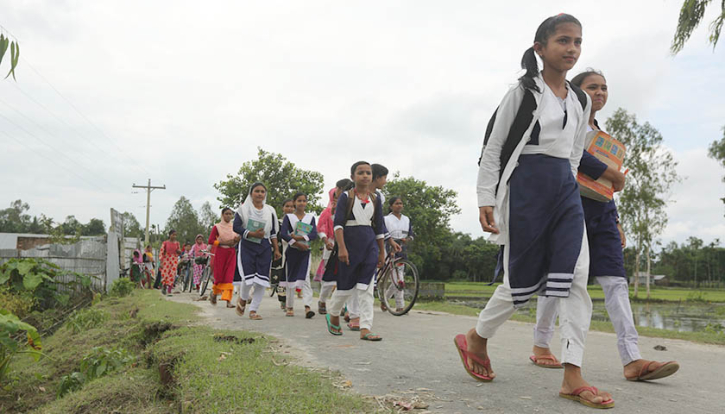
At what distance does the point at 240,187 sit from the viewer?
36.3 meters

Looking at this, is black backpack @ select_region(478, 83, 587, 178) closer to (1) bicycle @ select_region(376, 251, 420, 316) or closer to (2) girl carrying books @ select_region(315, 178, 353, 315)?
(2) girl carrying books @ select_region(315, 178, 353, 315)

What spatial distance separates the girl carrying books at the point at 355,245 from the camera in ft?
18.8

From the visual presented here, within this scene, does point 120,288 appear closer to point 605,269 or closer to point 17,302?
point 17,302

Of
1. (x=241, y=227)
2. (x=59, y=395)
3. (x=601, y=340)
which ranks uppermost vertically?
(x=241, y=227)

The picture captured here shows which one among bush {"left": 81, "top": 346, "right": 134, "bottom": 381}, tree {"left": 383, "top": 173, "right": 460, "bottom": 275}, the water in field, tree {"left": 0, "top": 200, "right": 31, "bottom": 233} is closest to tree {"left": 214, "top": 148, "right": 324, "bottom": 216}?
tree {"left": 383, "top": 173, "right": 460, "bottom": 275}

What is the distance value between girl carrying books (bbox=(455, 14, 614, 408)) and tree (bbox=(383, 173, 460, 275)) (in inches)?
1483

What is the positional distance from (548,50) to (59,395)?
5.39m

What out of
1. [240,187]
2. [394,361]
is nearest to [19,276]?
[394,361]

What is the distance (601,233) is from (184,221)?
78991 mm

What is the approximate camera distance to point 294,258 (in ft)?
28.1

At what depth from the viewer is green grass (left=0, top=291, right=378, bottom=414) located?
267 centimetres

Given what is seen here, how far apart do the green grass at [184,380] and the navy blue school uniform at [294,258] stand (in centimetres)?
194

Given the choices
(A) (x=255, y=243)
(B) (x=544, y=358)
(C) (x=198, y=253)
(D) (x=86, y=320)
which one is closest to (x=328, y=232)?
(A) (x=255, y=243)

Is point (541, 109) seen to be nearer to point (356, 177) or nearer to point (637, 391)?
point (637, 391)
